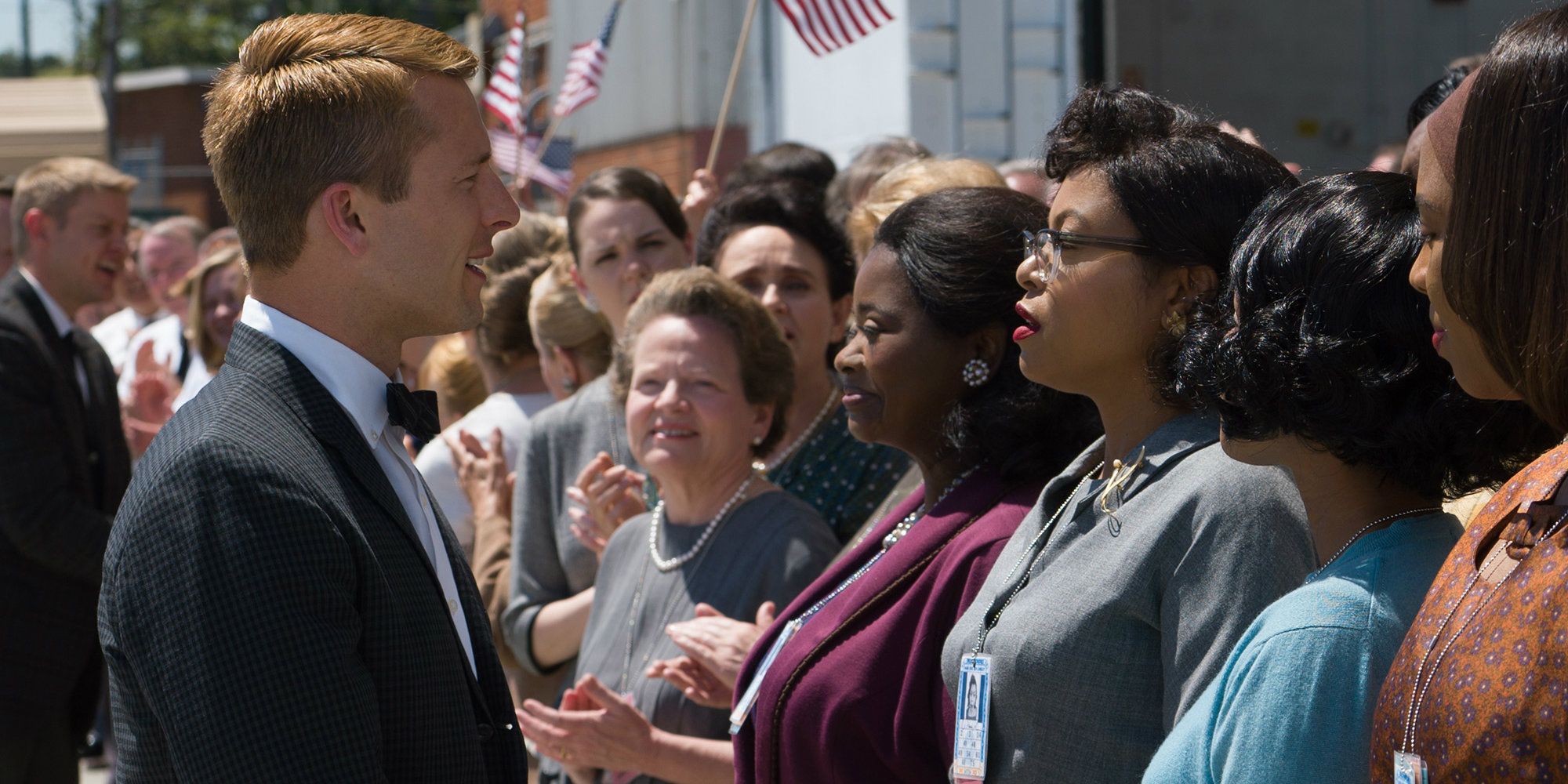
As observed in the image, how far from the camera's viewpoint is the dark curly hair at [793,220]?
4.17 meters

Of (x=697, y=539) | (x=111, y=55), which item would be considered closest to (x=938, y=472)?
(x=697, y=539)

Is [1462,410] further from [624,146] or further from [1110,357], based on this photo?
[624,146]

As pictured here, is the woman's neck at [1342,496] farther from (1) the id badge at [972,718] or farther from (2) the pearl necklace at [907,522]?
(2) the pearl necklace at [907,522]

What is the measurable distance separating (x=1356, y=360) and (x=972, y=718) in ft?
2.42

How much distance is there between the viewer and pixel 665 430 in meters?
3.38

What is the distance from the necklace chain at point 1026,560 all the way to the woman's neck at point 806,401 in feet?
4.80

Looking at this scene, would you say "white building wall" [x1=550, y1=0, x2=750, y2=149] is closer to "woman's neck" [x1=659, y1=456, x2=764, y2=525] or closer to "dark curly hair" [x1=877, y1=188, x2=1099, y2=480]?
"woman's neck" [x1=659, y1=456, x2=764, y2=525]

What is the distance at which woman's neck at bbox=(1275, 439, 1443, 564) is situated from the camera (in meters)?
1.93

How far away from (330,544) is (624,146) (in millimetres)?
12521

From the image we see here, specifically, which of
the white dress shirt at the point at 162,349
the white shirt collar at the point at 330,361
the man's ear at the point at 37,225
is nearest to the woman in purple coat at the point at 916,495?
the white shirt collar at the point at 330,361

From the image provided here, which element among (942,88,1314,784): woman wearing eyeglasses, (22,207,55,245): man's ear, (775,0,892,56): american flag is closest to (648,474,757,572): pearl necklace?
(942,88,1314,784): woman wearing eyeglasses

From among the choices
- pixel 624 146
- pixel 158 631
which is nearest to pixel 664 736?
pixel 158 631

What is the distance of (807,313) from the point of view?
4.05 m

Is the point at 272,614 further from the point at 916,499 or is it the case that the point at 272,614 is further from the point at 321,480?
the point at 916,499
